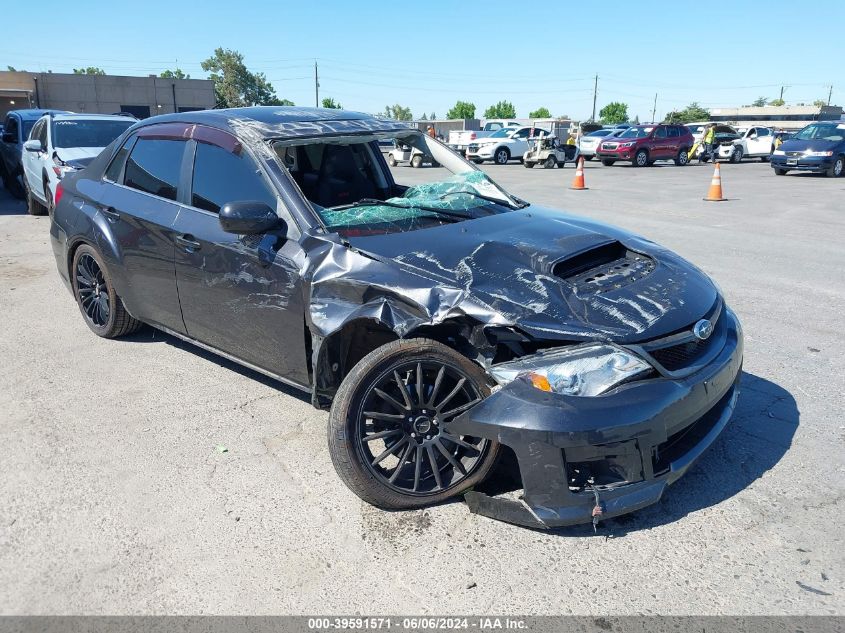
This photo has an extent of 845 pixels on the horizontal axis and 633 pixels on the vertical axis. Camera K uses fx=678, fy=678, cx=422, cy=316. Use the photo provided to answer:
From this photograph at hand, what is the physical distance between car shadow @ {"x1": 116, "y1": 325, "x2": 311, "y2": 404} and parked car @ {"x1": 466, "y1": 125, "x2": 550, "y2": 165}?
83.8 feet

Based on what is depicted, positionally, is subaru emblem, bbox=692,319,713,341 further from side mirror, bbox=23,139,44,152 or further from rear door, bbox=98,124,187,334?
side mirror, bbox=23,139,44,152

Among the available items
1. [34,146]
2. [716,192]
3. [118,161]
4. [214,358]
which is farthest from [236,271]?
[716,192]

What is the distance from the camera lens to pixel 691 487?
3.25 meters

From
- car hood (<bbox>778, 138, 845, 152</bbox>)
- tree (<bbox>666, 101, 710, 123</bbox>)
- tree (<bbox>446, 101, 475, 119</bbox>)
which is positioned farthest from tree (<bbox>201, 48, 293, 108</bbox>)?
car hood (<bbox>778, 138, 845, 152</bbox>)

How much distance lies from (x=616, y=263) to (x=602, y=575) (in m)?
1.60

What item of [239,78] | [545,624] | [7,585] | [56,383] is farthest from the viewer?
[239,78]

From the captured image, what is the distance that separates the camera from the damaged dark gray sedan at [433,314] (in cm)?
273

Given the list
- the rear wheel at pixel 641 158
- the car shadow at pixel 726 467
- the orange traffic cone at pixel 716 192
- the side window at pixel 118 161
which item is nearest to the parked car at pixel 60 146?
the side window at pixel 118 161

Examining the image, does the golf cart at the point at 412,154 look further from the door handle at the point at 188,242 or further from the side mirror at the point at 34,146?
the side mirror at the point at 34,146

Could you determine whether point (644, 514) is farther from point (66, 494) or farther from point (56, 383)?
point (56, 383)

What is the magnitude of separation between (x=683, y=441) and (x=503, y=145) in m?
28.4

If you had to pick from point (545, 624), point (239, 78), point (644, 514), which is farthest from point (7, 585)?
point (239, 78)

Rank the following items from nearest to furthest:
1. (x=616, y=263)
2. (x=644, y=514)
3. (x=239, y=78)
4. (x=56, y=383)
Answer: (x=644, y=514)
(x=616, y=263)
(x=56, y=383)
(x=239, y=78)

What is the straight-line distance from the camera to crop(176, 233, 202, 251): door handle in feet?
13.1
